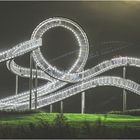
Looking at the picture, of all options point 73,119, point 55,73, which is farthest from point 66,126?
point 55,73

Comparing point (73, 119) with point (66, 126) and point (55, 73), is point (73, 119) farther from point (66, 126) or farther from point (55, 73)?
point (55, 73)

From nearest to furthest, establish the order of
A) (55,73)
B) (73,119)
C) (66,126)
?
1. (66,126)
2. (73,119)
3. (55,73)

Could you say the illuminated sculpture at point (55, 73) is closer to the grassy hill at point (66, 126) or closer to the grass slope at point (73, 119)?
the grass slope at point (73, 119)

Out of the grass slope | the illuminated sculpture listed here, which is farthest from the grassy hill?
the illuminated sculpture

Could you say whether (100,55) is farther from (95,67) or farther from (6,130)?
(6,130)

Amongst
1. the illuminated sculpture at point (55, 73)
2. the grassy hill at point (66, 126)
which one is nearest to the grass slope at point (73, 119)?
the grassy hill at point (66, 126)

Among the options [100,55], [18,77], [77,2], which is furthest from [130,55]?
[18,77]
